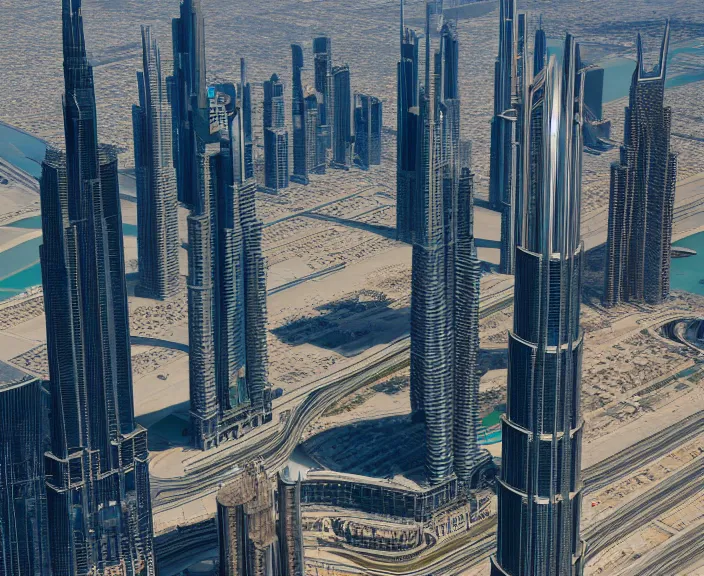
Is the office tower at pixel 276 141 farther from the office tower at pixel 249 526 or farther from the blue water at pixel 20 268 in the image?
the office tower at pixel 249 526

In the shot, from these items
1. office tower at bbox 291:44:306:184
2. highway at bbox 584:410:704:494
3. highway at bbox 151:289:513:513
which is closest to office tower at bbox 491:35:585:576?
highway at bbox 584:410:704:494

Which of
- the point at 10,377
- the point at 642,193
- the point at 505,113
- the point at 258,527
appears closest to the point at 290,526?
the point at 258,527

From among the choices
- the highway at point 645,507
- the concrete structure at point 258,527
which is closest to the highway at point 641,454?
the highway at point 645,507

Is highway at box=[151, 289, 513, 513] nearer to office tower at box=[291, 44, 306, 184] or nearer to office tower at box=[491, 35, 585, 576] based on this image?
office tower at box=[491, 35, 585, 576]

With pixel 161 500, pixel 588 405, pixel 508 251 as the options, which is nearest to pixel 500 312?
pixel 508 251

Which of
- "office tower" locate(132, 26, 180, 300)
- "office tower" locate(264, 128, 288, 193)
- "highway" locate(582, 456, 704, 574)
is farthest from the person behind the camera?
"office tower" locate(264, 128, 288, 193)

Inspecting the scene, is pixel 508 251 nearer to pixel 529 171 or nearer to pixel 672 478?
pixel 672 478
